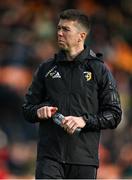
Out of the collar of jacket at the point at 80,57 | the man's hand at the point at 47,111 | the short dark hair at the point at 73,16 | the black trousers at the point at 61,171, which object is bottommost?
the black trousers at the point at 61,171

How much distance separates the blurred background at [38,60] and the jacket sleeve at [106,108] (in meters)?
5.35

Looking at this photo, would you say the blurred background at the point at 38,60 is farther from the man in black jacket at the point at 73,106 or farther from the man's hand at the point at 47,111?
the man's hand at the point at 47,111

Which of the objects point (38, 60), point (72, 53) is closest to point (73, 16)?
point (72, 53)

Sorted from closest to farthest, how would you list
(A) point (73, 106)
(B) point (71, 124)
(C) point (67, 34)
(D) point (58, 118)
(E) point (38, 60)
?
(B) point (71, 124)
(D) point (58, 118)
(A) point (73, 106)
(C) point (67, 34)
(E) point (38, 60)

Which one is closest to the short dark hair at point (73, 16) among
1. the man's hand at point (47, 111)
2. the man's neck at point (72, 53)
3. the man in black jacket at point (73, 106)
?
the man in black jacket at point (73, 106)

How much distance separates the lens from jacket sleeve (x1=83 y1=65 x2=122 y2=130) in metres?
6.11

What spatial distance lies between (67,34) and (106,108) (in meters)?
0.66

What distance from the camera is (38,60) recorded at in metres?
12.3

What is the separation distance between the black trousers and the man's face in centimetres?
91

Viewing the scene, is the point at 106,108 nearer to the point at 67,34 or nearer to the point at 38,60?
the point at 67,34

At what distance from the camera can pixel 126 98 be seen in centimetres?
1252

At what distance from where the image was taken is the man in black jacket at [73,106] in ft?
20.1

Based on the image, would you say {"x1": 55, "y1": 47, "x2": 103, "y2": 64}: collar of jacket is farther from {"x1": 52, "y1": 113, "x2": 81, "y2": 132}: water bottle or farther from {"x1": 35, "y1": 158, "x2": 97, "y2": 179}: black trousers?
{"x1": 35, "y1": 158, "x2": 97, "y2": 179}: black trousers

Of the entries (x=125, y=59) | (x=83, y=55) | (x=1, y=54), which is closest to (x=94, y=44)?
(x=125, y=59)
